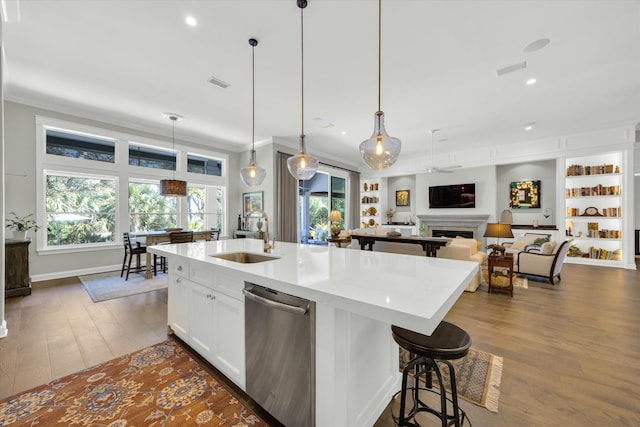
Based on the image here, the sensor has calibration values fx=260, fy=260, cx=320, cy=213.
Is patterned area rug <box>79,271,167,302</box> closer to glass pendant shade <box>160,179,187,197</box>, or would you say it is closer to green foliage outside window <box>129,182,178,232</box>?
green foliage outside window <box>129,182,178,232</box>

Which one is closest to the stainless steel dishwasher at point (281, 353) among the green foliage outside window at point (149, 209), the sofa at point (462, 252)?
the sofa at point (462, 252)

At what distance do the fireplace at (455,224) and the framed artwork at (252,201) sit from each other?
493cm

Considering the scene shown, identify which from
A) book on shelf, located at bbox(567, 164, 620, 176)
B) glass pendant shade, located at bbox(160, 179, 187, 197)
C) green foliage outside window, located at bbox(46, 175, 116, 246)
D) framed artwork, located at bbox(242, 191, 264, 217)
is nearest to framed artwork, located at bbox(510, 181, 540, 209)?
book on shelf, located at bbox(567, 164, 620, 176)

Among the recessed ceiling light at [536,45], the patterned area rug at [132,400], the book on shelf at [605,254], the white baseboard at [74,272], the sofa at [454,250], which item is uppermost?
the recessed ceiling light at [536,45]

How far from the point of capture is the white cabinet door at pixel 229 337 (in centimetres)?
173

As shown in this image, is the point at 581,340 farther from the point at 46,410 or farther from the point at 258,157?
the point at 258,157

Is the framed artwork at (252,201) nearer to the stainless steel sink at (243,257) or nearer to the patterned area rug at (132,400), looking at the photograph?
the stainless steel sink at (243,257)

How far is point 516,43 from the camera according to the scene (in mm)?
2791

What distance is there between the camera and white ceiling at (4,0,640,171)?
2400 mm

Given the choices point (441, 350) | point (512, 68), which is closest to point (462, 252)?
point (512, 68)

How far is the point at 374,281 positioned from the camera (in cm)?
133

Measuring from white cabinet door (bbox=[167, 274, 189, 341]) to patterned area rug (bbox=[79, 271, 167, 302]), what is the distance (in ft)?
6.28

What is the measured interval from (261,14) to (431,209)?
726cm

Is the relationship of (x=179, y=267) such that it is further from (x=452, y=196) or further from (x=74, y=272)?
(x=452, y=196)
